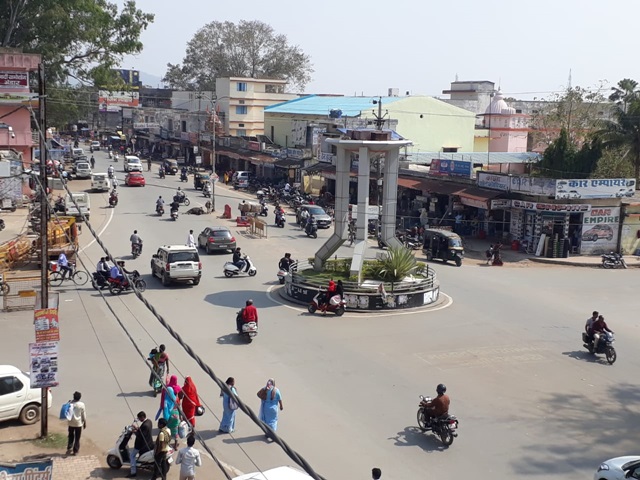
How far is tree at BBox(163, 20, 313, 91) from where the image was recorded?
108 metres

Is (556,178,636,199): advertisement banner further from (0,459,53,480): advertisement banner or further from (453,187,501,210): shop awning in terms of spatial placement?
(0,459,53,480): advertisement banner

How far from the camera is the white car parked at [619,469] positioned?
11969 millimetres

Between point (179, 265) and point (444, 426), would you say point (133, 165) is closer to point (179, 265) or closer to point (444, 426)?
point (179, 265)

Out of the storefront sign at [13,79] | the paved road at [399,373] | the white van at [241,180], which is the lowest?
the paved road at [399,373]

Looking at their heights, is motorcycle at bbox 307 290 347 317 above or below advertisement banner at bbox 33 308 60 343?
below

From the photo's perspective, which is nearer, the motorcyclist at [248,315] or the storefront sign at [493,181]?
the motorcyclist at [248,315]

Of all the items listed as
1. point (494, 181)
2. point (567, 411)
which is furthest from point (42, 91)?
point (494, 181)

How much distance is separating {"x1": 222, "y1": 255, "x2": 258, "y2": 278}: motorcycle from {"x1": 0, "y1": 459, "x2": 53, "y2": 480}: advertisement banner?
18485mm

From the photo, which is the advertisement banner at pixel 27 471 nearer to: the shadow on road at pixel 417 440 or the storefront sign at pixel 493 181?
the shadow on road at pixel 417 440

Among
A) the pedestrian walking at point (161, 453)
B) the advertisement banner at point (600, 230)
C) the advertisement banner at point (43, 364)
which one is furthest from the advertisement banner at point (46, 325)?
the advertisement banner at point (600, 230)

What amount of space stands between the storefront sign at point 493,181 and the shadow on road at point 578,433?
2279 cm

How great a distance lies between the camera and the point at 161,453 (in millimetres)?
12625

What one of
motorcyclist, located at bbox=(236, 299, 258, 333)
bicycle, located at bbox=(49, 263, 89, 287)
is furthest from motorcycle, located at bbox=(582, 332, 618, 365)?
bicycle, located at bbox=(49, 263, 89, 287)

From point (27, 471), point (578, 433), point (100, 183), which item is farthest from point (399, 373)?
point (100, 183)
